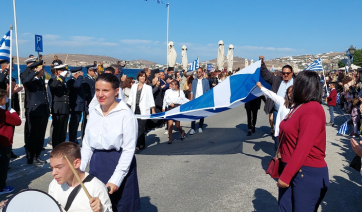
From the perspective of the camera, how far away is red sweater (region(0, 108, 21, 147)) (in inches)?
210

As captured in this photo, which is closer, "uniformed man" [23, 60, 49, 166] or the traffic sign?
"uniformed man" [23, 60, 49, 166]

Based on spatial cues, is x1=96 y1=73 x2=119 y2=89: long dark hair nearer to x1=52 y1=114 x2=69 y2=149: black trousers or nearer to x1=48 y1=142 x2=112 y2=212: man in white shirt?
x1=48 y1=142 x2=112 y2=212: man in white shirt

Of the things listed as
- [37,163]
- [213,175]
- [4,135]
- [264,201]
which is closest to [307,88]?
[264,201]

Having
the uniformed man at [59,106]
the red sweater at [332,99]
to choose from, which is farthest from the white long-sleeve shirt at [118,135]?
the red sweater at [332,99]

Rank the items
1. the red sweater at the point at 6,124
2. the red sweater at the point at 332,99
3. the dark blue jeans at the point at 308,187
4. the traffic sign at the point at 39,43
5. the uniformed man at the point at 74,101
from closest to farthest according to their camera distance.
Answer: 1. the dark blue jeans at the point at 308,187
2. the red sweater at the point at 6,124
3. the uniformed man at the point at 74,101
4. the traffic sign at the point at 39,43
5. the red sweater at the point at 332,99

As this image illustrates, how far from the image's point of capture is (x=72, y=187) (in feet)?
8.16

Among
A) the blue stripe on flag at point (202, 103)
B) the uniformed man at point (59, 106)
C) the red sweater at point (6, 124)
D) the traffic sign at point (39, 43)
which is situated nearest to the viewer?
the red sweater at point (6, 124)

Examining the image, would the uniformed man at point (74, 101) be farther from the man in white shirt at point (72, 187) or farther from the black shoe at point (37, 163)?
the man in white shirt at point (72, 187)

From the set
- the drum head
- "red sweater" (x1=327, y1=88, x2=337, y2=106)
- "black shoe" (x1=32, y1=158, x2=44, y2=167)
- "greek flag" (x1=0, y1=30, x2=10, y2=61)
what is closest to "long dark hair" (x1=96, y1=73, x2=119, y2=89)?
the drum head

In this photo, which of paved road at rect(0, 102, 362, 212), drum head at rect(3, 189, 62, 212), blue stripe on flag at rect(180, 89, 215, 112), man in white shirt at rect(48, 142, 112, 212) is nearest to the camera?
drum head at rect(3, 189, 62, 212)

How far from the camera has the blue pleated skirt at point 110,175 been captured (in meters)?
2.97

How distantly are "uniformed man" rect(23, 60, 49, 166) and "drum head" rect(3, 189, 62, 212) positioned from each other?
16.4 ft

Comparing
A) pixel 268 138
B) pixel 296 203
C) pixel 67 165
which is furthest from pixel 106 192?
pixel 268 138

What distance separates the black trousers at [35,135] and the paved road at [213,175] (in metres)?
0.37
